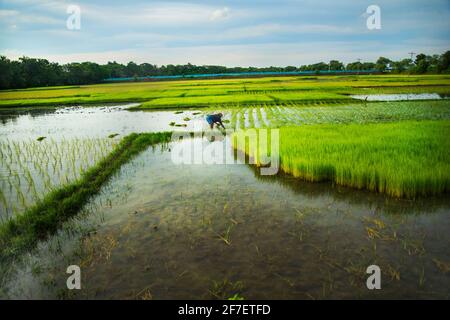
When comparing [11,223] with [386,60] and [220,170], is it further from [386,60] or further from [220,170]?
[386,60]

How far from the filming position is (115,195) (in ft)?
17.6

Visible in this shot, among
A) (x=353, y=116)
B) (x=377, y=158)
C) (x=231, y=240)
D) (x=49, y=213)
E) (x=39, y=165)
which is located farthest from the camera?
(x=353, y=116)

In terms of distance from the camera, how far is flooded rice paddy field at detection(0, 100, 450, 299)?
289 centimetres

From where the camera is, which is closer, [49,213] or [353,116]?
[49,213]

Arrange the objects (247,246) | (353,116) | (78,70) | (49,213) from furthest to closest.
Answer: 1. (78,70)
2. (353,116)
3. (49,213)
4. (247,246)

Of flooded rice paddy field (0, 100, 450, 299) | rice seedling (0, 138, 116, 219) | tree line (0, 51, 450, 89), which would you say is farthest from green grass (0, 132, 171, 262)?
tree line (0, 51, 450, 89)

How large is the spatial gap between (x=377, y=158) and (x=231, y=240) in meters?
3.81

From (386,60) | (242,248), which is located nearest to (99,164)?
(242,248)

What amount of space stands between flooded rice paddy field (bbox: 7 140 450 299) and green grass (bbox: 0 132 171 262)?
0.26 meters

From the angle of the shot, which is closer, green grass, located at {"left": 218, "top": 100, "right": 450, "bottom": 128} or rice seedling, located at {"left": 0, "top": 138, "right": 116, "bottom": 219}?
rice seedling, located at {"left": 0, "top": 138, "right": 116, "bottom": 219}

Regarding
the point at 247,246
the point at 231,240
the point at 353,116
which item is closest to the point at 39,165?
the point at 231,240

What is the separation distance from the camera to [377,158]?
227 inches

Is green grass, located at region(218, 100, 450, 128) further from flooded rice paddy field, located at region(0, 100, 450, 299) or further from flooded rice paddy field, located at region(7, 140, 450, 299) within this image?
flooded rice paddy field, located at region(7, 140, 450, 299)

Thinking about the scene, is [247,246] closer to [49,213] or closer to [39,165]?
[49,213]
